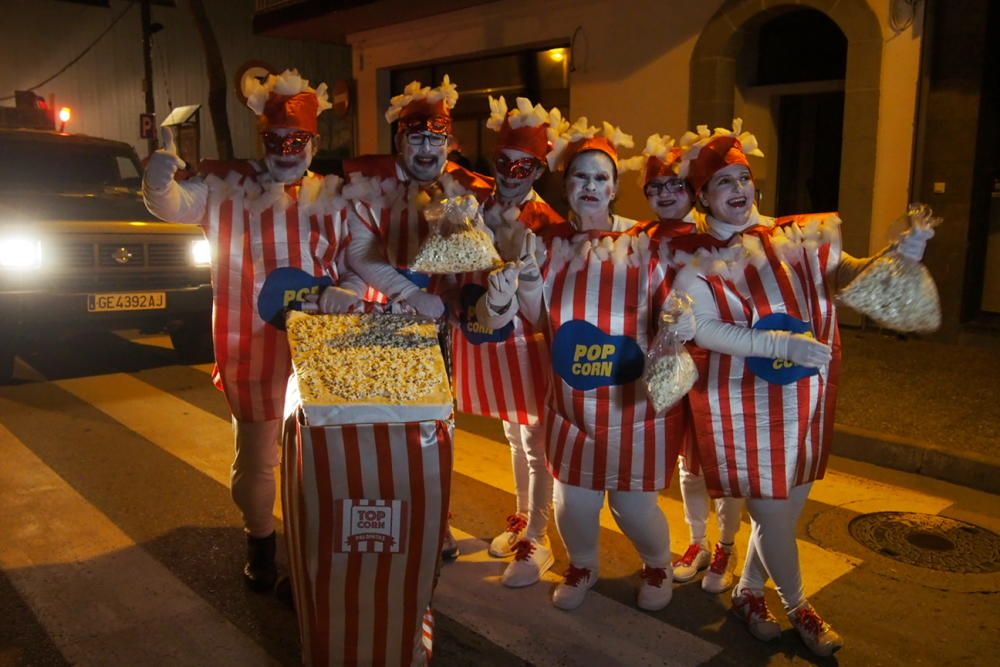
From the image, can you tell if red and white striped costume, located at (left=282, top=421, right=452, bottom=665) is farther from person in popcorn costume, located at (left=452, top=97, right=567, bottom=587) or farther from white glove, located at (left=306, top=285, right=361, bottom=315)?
person in popcorn costume, located at (left=452, top=97, right=567, bottom=587)

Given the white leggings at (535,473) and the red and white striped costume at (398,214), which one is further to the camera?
the white leggings at (535,473)

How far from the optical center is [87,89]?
102ft

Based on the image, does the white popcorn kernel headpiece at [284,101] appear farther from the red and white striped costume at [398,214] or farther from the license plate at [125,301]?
the license plate at [125,301]

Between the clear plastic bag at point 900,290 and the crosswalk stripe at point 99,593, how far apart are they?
2540mm

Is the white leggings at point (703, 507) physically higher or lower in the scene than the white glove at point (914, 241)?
lower

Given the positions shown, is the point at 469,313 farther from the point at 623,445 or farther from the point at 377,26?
the point at 377,26

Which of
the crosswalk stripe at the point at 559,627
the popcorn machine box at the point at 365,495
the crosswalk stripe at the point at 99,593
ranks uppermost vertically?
the popcorn machine box at the point at 365,495

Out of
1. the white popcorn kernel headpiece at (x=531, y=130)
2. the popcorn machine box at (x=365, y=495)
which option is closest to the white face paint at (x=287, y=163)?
the white popcorn kernel headpiece at (x=531, y=130)

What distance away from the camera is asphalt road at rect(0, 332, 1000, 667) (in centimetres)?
338

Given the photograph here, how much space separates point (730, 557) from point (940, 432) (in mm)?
2805

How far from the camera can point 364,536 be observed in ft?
9.12

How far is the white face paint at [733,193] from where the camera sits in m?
3.33

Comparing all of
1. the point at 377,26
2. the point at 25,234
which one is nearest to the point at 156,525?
the point at 25,234

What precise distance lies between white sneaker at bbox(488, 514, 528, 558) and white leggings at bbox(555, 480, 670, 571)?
567 millimetres
